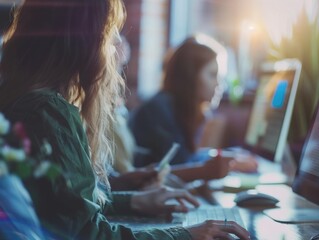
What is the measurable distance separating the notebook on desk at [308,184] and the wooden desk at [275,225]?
4 centimetres

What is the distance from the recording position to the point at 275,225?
1.28 meters

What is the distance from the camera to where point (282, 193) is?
5.62ft

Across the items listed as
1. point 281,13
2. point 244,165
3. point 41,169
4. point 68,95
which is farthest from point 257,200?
point 281,13

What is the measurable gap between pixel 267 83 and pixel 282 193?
565 mm

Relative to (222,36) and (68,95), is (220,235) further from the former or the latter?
(222,36)

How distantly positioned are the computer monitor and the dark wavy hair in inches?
12.7

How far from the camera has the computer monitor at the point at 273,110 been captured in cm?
181

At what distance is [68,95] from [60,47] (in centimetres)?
10

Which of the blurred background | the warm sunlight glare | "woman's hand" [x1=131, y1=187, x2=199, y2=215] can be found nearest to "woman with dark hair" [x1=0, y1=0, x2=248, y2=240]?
"woman's hand" [x1=131, y1=187, x2=199, y2=215]

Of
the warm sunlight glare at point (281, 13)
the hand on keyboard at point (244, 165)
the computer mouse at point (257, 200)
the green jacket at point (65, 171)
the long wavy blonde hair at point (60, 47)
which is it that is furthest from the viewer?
the warm sunlight glare at point (281, 13)

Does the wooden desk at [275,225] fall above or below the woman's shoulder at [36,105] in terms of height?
below

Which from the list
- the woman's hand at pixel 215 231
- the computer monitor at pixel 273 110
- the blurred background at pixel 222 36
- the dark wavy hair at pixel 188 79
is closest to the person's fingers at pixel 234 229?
the woman's hand at pixel 215 231

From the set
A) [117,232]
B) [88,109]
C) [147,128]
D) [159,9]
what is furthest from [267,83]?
[159,9]

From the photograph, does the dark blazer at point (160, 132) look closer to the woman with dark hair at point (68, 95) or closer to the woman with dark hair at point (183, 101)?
the woman with dark hair at point (183, 101)
